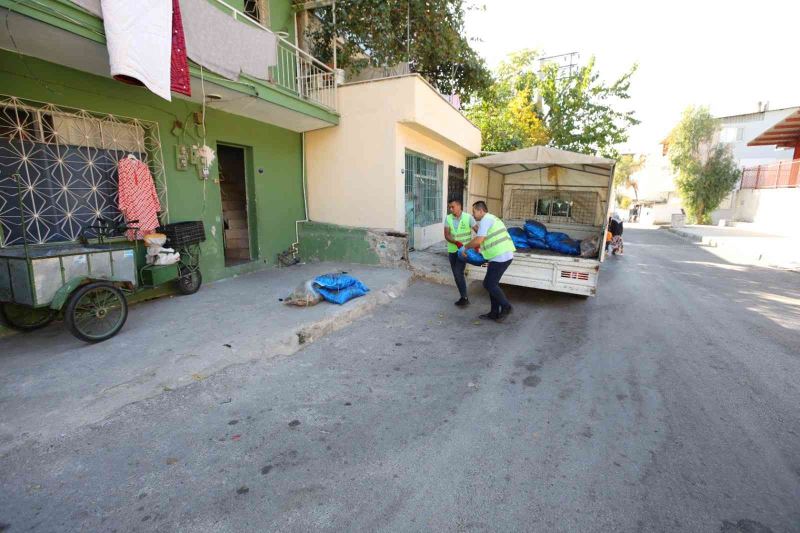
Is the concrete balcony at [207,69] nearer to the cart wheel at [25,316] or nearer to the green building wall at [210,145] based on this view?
the green building wall at [210,145]

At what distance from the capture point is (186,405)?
3.20 m

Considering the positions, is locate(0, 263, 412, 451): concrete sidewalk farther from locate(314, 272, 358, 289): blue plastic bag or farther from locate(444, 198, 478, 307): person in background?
locate(444, 198, 478, 307): person in background

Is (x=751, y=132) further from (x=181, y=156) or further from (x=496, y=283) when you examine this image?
(x=181, y=156)

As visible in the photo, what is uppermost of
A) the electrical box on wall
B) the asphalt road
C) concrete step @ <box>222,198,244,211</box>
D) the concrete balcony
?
the concrete balcony

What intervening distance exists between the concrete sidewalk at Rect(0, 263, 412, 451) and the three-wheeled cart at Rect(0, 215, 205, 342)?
0.68ft

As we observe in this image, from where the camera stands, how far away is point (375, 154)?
845 centimetres

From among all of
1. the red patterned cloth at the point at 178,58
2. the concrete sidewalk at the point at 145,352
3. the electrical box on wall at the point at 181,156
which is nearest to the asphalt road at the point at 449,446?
the concrete sidewalk at the point at 145,352

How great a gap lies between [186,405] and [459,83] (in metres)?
13.3

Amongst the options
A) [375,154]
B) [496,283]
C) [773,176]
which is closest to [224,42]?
[375,154]

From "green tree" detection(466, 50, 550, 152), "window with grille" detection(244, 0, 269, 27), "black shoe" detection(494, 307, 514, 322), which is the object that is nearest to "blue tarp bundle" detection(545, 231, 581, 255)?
"black shoe" detection(494, 307, 514, 322)

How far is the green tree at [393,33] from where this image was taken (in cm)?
923

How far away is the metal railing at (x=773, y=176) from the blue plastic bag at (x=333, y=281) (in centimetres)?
2612

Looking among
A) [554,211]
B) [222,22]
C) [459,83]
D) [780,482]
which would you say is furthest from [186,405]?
[459,83]

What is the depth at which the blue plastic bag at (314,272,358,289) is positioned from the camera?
5754 mm
